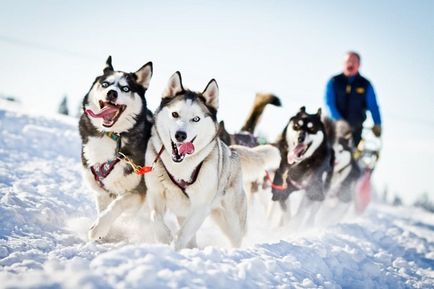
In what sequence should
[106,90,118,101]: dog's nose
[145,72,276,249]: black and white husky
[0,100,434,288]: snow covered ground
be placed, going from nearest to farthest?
[0,100,434,288]: snow covered ground
[145,72,276,249]: black and white husky
[106,90,118,101]: dog's nose

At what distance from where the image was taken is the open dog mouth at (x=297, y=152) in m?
5.11

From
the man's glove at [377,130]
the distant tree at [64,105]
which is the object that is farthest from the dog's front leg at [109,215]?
the distant tree at [64,105]

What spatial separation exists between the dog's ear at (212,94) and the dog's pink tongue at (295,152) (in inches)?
77.5

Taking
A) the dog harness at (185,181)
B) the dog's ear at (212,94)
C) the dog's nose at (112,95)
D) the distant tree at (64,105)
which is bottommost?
the distant tree at (64,105)

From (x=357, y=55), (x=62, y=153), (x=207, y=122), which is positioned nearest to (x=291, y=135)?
(x=207, y=122)

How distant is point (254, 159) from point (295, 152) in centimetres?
88

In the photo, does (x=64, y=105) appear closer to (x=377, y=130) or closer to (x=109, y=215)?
(x=377, y=130)

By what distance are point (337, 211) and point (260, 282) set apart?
5351 millimetres

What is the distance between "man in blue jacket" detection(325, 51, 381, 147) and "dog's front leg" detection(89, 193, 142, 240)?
14.4ft

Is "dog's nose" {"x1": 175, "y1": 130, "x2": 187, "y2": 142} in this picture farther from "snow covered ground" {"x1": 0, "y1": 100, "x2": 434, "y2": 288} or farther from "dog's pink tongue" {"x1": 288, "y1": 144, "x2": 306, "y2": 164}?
"dog's pink tongue" {"x1": 288, "y1": 144, "x2": 306, "y2": 164}

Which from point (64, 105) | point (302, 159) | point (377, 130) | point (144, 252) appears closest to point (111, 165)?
point (144, 252)

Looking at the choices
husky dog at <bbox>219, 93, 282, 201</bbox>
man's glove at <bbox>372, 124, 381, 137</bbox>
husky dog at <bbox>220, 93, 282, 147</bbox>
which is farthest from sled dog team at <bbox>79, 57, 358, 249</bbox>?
man's glove at <bbox>372, 124, 381, 137</bbox>

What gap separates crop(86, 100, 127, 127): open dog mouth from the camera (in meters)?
3.42

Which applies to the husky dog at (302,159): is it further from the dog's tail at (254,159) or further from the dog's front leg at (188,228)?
the dog's front leg at (188,228)
